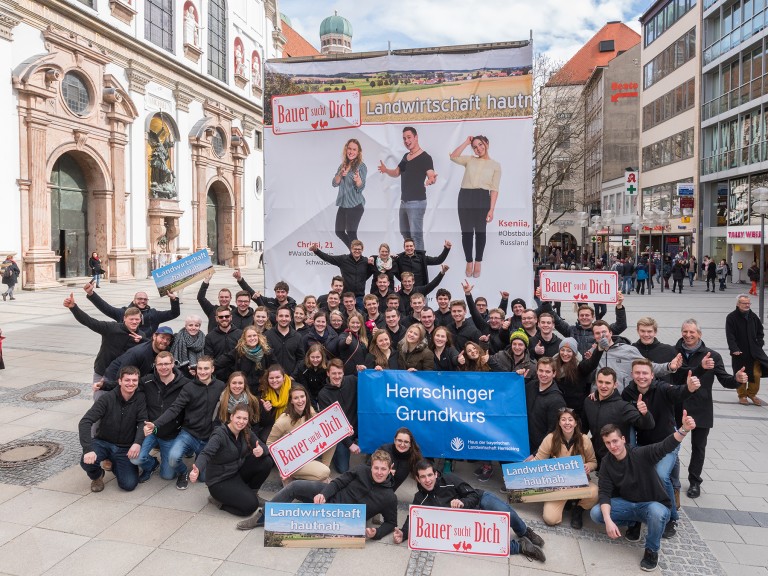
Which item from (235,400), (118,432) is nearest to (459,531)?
(235,400)

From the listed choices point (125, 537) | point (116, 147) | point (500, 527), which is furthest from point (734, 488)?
point (116, 147)

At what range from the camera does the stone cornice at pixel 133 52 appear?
27297mm

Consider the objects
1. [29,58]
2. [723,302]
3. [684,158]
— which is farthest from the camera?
[684,158]

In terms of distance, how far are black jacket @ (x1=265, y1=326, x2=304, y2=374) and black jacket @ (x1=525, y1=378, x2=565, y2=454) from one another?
113 inches

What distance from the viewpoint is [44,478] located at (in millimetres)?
6656

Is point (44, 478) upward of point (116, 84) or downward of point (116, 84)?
downward

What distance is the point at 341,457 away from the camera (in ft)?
22.9

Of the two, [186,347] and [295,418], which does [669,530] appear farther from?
[186,347]

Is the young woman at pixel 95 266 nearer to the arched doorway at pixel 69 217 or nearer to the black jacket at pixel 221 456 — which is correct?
the arched doorway at pixel 69 217

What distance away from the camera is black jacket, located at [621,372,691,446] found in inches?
233

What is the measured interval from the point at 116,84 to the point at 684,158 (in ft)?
110

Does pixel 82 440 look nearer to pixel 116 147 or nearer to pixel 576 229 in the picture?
pixel 116 147

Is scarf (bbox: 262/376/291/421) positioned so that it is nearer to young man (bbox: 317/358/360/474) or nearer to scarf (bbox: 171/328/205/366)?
young man (bbox: 317/358/360/474)

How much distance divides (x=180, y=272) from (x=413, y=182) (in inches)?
163
